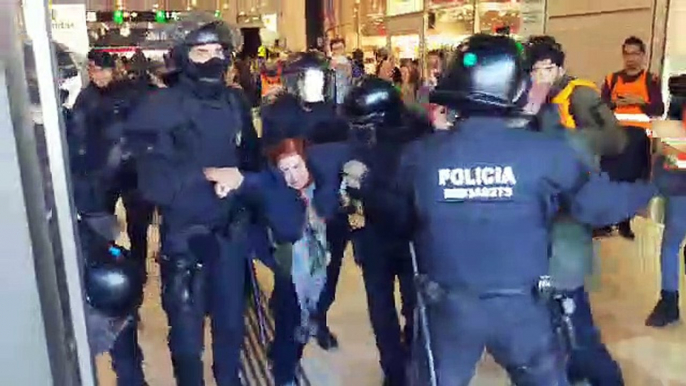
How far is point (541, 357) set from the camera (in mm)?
2133

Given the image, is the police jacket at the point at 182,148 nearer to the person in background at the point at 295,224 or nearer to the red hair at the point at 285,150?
the person in background at the point at 295,224

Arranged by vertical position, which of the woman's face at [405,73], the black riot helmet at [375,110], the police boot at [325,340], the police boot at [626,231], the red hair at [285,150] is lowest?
the police boot at [626,231]

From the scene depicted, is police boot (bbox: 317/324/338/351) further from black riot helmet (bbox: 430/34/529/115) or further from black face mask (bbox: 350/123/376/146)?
black riot helmet (bbox: 430/34/529/115)

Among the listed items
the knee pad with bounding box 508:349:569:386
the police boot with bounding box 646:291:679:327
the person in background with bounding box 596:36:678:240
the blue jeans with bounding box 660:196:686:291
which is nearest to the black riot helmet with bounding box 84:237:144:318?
the knee pad with bounding box 508:349:569:386

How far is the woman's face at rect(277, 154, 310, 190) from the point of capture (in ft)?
9.95

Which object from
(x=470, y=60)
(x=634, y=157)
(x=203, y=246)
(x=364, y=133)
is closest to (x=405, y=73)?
(x=634, y=157)

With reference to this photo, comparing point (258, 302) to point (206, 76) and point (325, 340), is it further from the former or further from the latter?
point (206, 76)

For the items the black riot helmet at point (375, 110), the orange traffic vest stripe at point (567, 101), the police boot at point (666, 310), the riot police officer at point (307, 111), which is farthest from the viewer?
the police boot at point (666, 310)

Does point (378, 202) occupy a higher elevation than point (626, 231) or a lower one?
higher

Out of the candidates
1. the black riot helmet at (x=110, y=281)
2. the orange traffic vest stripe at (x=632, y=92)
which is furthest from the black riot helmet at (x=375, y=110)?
the orange traffic vest stripe at (x=632, y=92)

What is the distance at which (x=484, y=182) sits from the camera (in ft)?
6.57

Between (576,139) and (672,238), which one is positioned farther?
(672,238)

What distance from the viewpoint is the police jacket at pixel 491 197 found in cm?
201

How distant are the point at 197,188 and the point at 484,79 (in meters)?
1.16
